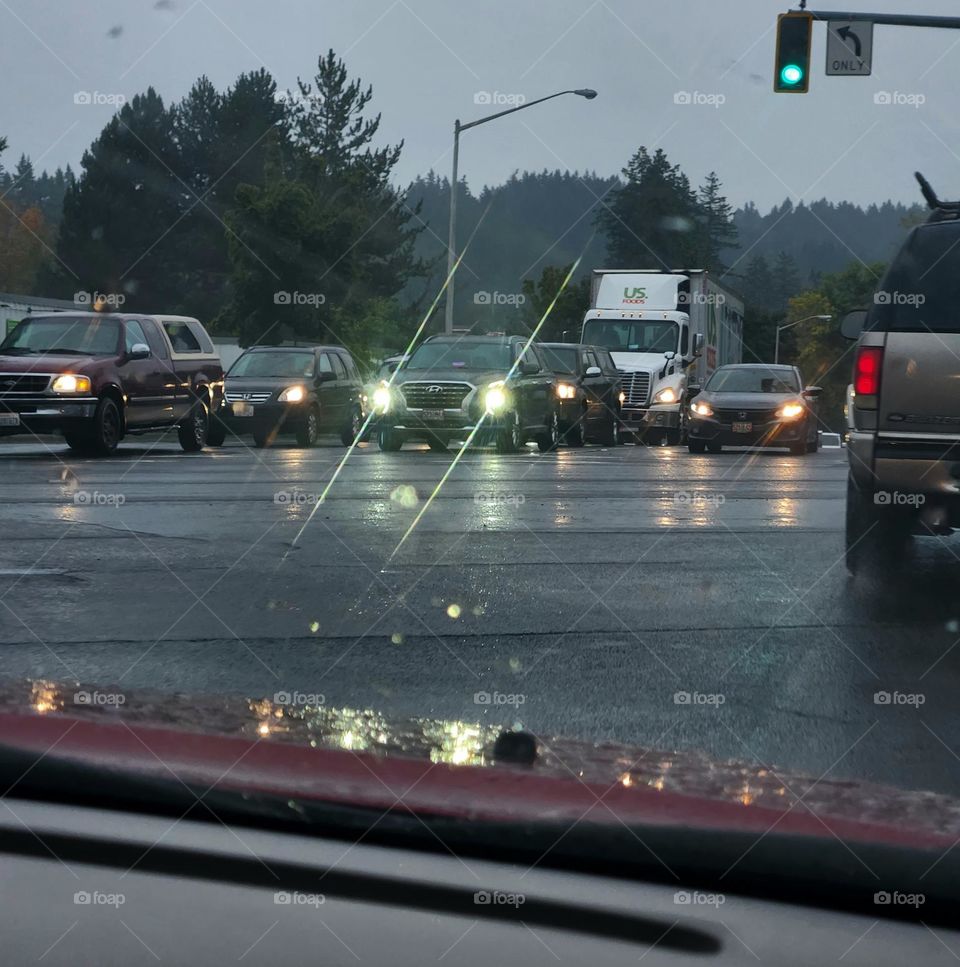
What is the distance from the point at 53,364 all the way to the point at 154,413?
6.51 ft

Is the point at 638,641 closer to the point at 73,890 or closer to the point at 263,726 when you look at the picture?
the point at 263,726

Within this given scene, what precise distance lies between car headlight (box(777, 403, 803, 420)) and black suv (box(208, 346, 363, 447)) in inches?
304

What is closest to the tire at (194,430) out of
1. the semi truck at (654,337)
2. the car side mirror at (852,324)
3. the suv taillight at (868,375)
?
the semi truck at (654,337)

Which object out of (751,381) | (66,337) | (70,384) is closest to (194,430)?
(66,337)

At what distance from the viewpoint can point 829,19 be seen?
18656 mm

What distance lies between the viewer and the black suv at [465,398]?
23547 mm

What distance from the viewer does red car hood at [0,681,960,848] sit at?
168 cm

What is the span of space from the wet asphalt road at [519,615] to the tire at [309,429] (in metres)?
11.9

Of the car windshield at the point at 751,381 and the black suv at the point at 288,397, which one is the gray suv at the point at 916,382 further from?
the car windshield at the point at 751,381

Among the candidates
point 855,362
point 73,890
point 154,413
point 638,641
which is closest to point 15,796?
point 73,890

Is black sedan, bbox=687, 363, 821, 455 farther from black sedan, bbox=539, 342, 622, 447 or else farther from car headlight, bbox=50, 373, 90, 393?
car headlight, bbox=50, 373, 90, 393

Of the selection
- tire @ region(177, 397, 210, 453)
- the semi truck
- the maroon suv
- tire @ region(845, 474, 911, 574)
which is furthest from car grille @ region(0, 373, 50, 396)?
the semi truck

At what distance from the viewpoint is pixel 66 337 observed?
69.7 ft

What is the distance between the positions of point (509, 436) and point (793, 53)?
7632 millimetres
